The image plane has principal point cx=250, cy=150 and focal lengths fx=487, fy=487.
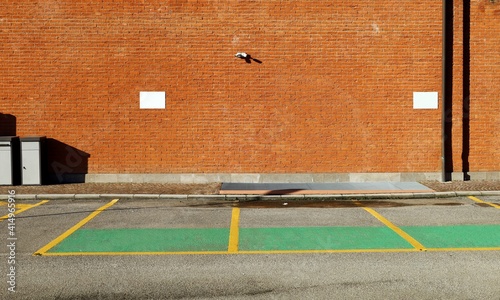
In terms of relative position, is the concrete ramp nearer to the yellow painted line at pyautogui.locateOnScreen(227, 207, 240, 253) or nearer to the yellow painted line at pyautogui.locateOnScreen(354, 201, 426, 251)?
Result: the yellow painted line at pyautogui.locateOnScreen(354, 201, 426, 251)

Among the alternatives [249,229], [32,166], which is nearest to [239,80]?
[32,166]

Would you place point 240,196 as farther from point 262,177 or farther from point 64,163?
point 64,163

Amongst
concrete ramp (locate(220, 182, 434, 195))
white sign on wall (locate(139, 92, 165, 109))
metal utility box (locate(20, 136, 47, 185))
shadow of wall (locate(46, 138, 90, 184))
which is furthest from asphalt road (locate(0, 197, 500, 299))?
white sign on wall (locate(139, 92, 165, 109))

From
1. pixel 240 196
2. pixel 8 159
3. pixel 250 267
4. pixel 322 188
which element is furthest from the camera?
pixel 8 159

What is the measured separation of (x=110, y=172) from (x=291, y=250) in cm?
867

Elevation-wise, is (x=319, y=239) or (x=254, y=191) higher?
(x=254, y=191)

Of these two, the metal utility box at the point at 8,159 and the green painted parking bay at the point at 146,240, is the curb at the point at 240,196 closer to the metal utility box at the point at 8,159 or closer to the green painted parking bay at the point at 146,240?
the metal utility box at the point at 8,159

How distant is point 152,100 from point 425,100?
8.06 metres

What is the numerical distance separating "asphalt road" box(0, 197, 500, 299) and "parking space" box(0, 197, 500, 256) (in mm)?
40

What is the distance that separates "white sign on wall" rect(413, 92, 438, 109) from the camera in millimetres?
14398

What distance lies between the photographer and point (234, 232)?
8336mm

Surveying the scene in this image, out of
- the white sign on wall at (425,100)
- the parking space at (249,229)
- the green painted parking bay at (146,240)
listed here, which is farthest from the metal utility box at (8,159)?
the white sign on wall at (425,100)

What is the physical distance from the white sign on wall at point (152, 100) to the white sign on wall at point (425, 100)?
7.46 m

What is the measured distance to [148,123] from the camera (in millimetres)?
14359
